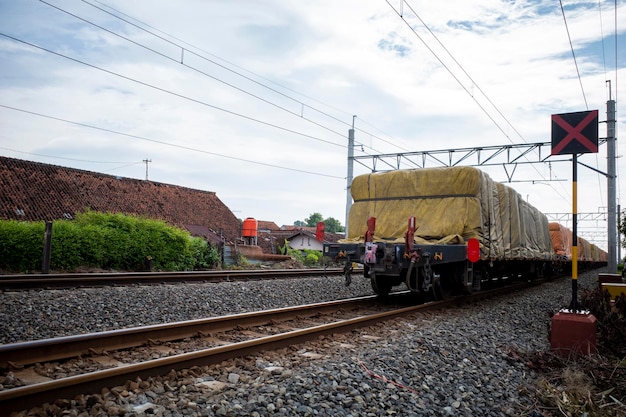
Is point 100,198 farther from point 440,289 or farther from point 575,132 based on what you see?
point 575,132

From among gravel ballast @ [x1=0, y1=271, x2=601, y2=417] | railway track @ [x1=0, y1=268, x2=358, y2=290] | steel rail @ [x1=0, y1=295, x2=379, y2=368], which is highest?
railway track @ [x1=0, y1=268, x2=358, y2=290]

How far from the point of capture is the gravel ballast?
12.9 feet

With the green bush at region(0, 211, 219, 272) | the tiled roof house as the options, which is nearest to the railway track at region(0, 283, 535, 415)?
the green bush at region(0, 211, 219, 272)

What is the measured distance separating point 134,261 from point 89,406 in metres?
15.1

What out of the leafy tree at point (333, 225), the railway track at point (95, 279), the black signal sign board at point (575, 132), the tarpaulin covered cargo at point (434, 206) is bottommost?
the railway track at point (95, 279)

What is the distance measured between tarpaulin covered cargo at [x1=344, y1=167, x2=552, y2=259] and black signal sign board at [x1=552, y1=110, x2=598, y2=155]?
3.00 m

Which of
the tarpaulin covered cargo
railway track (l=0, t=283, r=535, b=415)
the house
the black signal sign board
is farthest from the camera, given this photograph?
the house

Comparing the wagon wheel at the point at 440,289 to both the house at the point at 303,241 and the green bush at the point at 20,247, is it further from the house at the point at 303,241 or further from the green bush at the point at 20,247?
the house at the point at 303,241

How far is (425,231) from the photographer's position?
1023 cm

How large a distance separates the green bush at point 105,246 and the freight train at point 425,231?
987 cm

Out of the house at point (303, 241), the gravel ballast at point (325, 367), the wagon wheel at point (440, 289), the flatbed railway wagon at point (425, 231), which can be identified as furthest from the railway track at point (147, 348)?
the house at point (303, 241)

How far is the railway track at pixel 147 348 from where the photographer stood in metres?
3.91

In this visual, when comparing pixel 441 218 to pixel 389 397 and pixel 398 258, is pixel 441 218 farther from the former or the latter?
pixel 389 397

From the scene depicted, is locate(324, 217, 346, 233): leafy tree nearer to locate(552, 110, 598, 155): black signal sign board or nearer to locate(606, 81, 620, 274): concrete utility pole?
locate(606, 81, 620, 274): concrete utility pole
